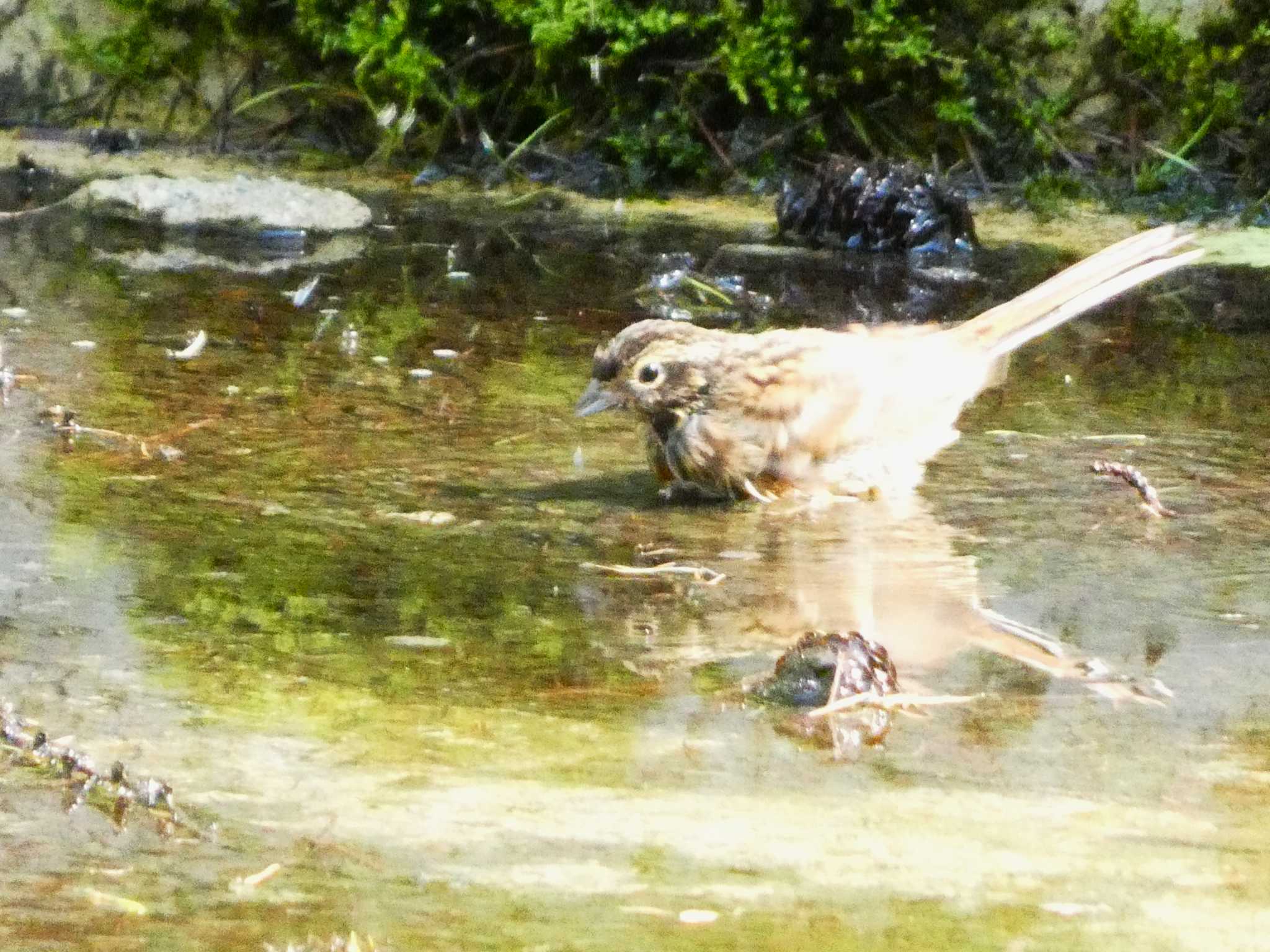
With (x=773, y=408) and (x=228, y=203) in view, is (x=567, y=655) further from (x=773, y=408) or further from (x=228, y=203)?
(x=228, y=203)

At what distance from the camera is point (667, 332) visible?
4316 millimetres

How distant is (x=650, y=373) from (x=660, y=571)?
0.81m

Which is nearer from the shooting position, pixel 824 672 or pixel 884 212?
pixel 824 672

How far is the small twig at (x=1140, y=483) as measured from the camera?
400cm

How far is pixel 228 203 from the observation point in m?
7.48

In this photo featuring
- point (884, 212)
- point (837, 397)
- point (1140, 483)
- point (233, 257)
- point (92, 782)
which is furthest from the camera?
point (884, 212)

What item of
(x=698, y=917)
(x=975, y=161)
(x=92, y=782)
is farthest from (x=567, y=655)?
(x=975, y=161)

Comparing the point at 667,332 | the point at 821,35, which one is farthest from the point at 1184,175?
the point at 667,332

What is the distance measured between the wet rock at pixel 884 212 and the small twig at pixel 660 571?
12.8 feet

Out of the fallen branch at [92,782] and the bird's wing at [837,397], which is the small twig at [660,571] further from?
the fallen branch at [92,782]

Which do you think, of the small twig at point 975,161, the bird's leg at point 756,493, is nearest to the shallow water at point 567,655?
the bird's leg at point 756,493

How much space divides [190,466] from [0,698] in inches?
60.1

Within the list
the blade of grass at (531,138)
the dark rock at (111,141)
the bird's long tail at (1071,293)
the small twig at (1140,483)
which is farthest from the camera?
the dark rock at (111,141)

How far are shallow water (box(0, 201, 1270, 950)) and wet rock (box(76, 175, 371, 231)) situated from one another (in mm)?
1759
